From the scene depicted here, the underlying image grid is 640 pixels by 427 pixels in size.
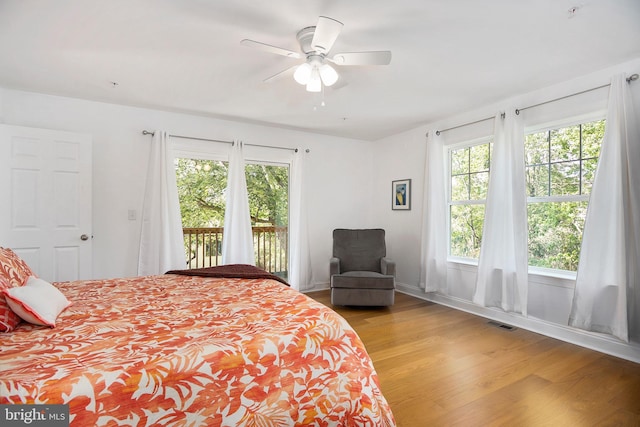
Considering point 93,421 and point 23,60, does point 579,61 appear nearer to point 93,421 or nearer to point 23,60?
point 93,421

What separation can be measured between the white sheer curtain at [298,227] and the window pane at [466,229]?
198 centimetres

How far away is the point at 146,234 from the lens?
361 cm

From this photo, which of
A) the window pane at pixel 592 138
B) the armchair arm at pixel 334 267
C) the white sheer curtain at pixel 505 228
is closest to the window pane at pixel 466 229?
the white sheer curtain at pixel 505 228

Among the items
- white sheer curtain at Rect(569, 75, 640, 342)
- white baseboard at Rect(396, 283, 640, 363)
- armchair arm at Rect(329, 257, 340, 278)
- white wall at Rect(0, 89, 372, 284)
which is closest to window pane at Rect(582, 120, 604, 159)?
white sheer curtain at Rect(569, 75, 640, 342)

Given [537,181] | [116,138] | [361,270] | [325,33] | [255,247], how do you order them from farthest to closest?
[255,247] → [361,270] → [116,138] → [537,181] → [325,33]

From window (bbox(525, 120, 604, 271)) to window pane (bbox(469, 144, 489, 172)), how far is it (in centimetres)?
48

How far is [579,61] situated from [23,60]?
441 cm

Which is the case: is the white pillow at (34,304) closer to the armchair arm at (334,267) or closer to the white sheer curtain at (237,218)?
the white sheer curtain at (237,218)

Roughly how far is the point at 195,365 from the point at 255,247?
3.58 meters

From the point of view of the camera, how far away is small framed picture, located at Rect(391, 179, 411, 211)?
183 inches

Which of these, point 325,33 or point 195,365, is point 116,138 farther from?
point 195,365

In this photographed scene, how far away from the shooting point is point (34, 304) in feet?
4.67

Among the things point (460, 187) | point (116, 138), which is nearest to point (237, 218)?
point (116, 138)

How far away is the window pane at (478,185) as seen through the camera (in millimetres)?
3717
